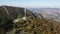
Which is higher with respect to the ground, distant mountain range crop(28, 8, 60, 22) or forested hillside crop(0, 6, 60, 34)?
distant mountain range crop(28, 8, 60, 22)

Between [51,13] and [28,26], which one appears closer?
[28,26]

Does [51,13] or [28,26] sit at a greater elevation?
[51,13]

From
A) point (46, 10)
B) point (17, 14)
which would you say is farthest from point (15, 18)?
point (46, 10)

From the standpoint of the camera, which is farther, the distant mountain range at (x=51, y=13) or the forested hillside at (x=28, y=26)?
the distant mountain range at (x=51, y=13)

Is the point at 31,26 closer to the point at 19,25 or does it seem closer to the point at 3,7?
the point at 19,25

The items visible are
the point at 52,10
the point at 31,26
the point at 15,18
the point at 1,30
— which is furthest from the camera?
the point at 15,18

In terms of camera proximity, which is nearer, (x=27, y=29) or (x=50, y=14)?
(x=27, y=29)

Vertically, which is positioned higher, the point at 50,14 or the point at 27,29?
the point at 50,14

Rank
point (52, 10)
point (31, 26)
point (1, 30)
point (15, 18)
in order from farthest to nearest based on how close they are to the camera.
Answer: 1. point (15, 18)
2. point (52, 10)
3. point (31, 26)
4. point (1, 30)

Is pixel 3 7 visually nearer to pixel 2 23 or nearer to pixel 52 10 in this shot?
pixel 2 23

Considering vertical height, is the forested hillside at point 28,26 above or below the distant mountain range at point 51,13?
below

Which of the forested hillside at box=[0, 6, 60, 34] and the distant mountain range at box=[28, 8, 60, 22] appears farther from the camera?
the distant mountain range at box=[28, 8, 60, 22]
